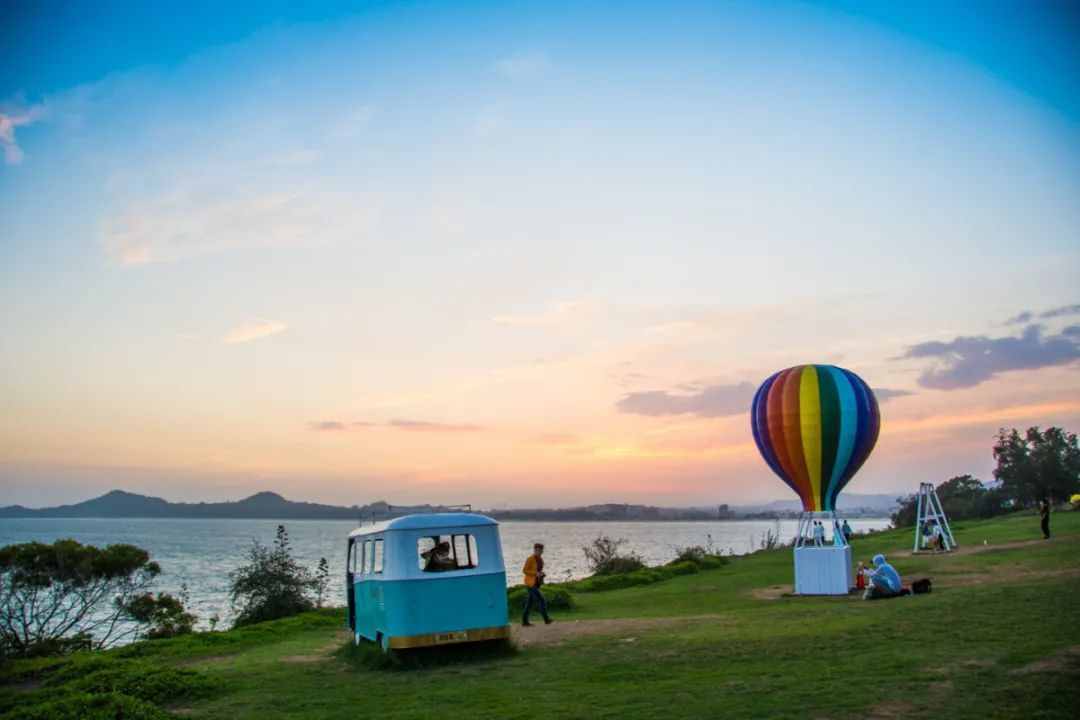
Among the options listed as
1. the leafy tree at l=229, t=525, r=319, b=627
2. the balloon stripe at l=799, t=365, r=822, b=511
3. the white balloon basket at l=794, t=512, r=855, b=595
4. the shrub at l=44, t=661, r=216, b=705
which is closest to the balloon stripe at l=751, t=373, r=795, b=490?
the balloon stripe at l=799, t=365, r=822, b=511

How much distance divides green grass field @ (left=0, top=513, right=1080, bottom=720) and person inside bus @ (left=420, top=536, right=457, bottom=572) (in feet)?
5.63

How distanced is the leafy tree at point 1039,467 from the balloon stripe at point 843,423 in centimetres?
5221

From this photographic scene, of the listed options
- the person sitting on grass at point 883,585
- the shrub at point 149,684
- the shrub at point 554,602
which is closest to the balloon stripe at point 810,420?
the person sitting on grass at point 883,585

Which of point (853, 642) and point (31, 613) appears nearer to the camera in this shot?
point (853, 642)

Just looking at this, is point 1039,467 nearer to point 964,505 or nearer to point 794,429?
point 964,505

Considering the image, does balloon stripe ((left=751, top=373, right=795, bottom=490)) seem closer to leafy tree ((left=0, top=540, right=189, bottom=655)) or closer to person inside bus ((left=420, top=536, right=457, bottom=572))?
person inside bus ((left=420, top=536, right=457, bottom=572))

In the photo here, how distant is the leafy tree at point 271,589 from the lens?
3012 cm

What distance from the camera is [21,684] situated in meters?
18.7

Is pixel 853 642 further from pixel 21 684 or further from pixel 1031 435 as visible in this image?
pixel 1031 435

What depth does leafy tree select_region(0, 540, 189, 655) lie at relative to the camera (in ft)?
80.5

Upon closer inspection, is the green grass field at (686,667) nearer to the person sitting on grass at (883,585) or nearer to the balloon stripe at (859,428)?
the person sitting on grass at (883,585)

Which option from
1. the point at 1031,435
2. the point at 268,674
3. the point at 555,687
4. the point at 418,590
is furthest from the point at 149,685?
the point at 1031,435

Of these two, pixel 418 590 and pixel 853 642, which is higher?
pixel 418 590

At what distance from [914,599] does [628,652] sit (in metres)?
8.34
